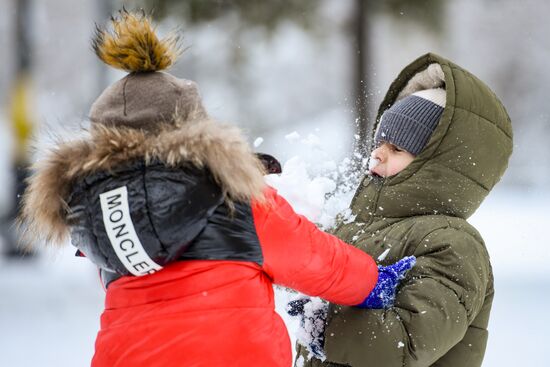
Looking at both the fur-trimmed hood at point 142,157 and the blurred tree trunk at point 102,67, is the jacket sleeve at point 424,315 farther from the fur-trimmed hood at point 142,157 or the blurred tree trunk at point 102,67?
the blurred tree trunk at point 102,67

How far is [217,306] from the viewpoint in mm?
1664

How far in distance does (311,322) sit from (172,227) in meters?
0.59

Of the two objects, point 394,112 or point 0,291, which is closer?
point 394,112

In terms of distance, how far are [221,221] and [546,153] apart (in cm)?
1078

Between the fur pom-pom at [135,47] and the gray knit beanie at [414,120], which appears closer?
the fur pom-pom at [135,47]

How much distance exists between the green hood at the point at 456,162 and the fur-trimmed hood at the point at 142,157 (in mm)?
498

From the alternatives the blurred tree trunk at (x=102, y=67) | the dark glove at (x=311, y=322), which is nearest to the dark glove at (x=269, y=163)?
the dark glove at (x=311, y=322)

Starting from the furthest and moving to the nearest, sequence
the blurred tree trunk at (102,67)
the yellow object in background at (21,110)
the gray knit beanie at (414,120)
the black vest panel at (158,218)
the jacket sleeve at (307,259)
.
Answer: the yellow object in background at (21,110)
the blurred tree trunk at (102,67)
the gray knit beanie at (414,120)
the jacket sleeve at (307,259)
the black vest panel at (158,218)

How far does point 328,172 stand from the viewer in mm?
2480

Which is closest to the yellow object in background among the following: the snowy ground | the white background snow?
the white background snow

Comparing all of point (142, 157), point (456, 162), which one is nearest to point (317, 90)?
point (456, 162)

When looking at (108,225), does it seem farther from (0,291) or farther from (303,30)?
(303,30)

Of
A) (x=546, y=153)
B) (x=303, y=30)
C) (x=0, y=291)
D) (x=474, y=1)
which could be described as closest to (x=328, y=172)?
(x=0, y=291)

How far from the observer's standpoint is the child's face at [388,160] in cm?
215
